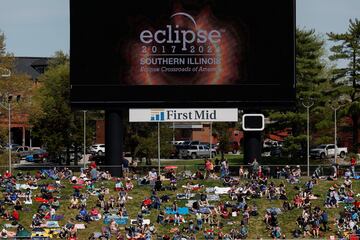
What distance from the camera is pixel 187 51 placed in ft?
154

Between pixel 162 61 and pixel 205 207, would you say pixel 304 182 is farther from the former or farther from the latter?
pixel 162 61

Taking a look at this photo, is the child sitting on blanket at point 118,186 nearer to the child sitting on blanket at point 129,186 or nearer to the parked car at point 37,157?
the child sitting on blanket at point 129,186

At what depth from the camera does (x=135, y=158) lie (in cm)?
6812

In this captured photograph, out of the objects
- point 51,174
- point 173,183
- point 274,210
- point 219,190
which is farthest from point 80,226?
point 274,210

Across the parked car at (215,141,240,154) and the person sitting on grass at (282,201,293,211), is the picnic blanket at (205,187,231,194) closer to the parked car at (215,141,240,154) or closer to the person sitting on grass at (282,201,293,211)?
the person sitting on grass at (282,201,293,211)

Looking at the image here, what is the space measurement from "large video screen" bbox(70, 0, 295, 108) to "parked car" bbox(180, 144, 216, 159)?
35061mm

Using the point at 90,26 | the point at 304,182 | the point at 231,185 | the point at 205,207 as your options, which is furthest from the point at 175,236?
the point at 90,26

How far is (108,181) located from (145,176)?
96.1 inches

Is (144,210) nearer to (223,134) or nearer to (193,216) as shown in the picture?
(193,216)

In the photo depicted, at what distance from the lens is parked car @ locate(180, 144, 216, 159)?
268 feet

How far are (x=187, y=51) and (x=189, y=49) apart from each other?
0.17m

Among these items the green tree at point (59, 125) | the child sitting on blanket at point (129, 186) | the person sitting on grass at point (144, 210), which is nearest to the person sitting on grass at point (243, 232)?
the person sitting on grass at point (144, 210)

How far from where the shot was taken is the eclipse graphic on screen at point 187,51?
46.6 metres

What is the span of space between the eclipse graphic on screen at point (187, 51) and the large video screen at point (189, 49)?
6 centimetres
